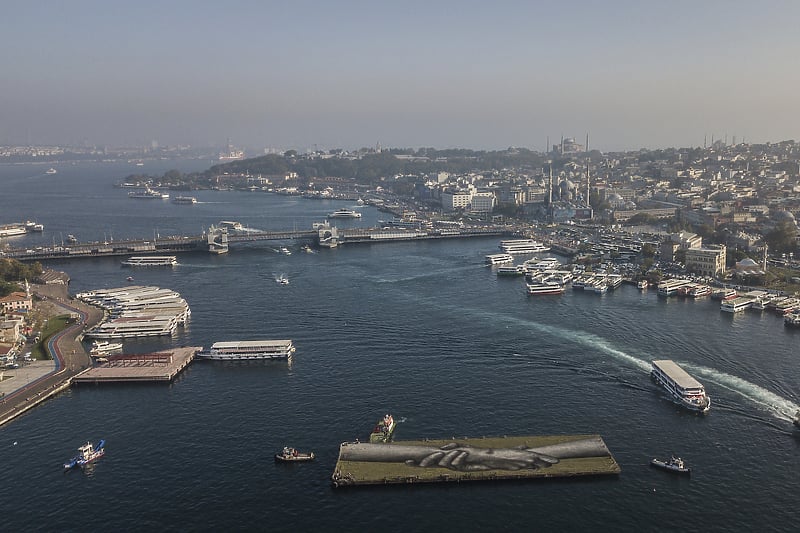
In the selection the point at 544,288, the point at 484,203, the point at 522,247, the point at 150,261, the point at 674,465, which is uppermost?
the point at 484,203

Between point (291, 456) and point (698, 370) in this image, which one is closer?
point (291, 456)

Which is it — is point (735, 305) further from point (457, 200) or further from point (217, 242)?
point (457, 200)

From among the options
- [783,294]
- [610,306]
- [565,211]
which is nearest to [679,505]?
[610,306]

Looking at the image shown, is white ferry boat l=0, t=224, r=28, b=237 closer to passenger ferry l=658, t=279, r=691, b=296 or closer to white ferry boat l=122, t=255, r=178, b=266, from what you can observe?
white ferry boat l=122, t=255, r=178, b=266

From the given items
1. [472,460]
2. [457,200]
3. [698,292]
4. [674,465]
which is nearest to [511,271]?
[698,292]

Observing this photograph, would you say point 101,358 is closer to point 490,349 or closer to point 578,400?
point 490,349

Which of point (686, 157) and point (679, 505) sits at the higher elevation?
point (686, 157)

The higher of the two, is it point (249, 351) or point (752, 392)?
point (249, 351)

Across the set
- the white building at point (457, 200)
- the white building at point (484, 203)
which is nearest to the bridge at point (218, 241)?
the white building at point (484, 203)
